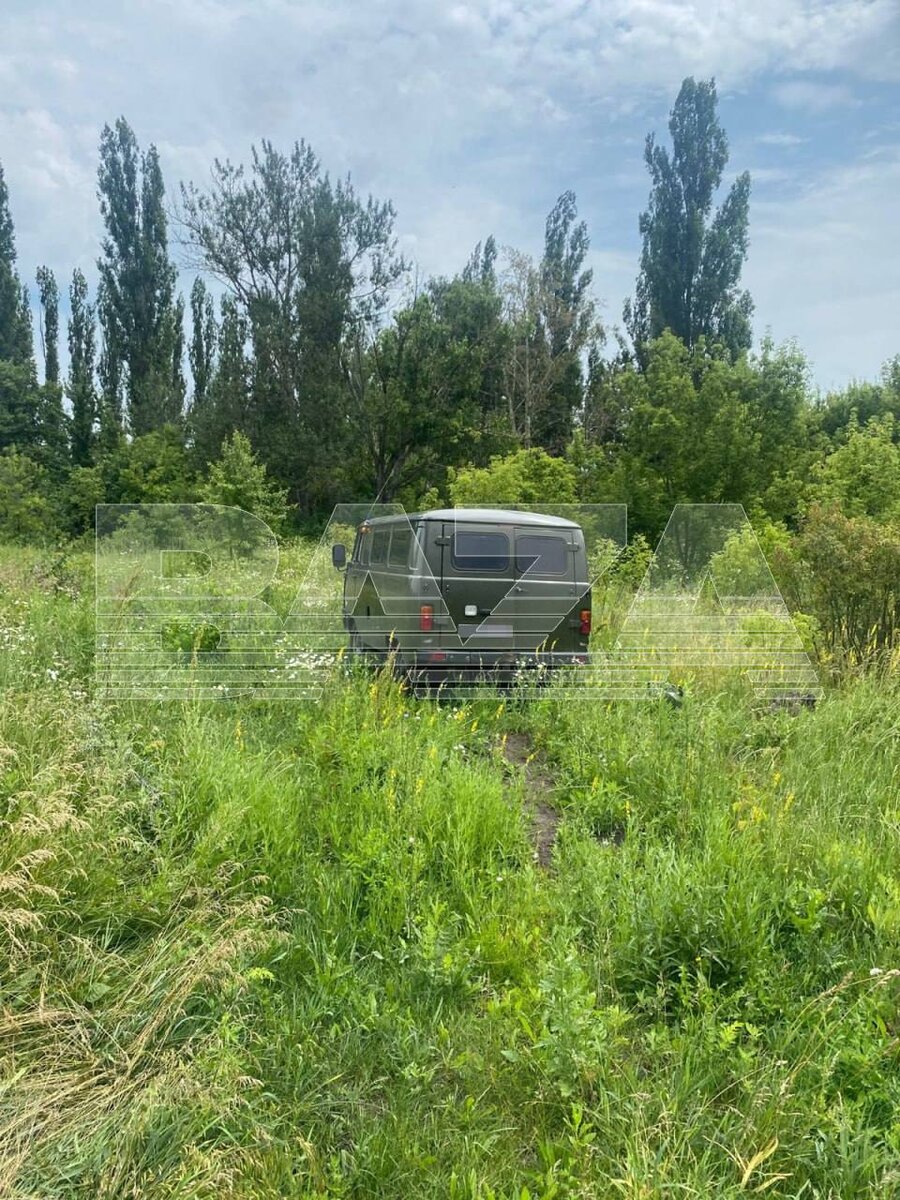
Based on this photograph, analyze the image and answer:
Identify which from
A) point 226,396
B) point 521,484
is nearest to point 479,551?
point 521,484

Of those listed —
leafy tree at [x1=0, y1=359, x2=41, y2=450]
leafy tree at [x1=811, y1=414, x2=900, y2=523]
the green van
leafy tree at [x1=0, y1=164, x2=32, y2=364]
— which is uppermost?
leafy tree at [x1=0, y1=164, x2=32, y2=364]

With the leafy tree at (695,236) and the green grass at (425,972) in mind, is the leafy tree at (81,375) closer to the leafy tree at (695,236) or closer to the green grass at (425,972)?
the leafy tree at (695,236)

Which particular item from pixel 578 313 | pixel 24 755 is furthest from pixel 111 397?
pixel 24 755

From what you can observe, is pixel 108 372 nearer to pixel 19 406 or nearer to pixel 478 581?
pixel 19 406

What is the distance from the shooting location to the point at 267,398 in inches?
920

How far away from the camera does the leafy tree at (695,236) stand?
2225 cm

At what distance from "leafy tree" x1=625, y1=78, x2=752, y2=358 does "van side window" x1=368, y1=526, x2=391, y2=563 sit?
1974 centimetres

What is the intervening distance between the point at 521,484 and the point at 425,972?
10153 mm

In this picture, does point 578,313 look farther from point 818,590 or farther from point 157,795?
point 157,795

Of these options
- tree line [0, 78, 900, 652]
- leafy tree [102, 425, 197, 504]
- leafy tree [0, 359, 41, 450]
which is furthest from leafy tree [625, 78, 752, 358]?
leafy tree [0, 359, 41, 450]

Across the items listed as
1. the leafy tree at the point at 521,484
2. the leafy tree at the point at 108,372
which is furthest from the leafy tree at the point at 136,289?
the leafy tree at the point at 521,484

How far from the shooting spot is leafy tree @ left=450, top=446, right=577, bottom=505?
38.0 feet

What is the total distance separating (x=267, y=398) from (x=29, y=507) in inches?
377

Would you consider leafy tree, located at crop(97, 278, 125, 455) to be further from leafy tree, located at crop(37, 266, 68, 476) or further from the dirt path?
the dirt path
